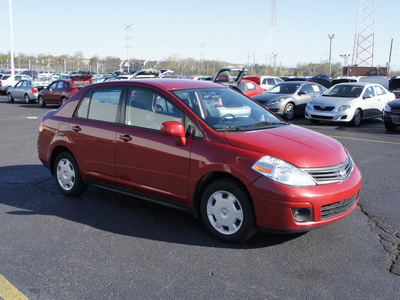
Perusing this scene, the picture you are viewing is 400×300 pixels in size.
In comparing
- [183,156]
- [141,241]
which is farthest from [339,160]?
[141,241]

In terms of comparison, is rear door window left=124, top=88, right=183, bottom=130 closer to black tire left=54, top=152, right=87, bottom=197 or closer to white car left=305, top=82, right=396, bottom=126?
black tire left=54, top=152, right=87, bottom=197

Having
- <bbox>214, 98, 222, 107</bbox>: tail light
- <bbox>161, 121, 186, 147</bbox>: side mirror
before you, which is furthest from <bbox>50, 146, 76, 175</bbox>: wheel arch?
<bbox>214, 98, 222, 107</bbox>: tail light

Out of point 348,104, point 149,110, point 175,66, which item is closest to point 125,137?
point 149,110

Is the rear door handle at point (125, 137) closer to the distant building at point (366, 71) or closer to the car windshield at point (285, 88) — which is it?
the car windshield at point (285, 88)

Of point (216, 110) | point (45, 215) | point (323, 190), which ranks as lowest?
point (45, 215)

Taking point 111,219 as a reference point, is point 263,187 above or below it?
above

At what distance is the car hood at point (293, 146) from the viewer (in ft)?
13.2

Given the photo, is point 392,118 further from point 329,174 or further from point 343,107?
point 329,174

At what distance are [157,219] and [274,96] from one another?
11.9m

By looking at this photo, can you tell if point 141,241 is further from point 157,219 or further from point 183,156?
point 183,156

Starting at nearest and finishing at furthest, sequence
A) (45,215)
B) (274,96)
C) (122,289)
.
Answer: (122,289)
(45,215)
(274,96)

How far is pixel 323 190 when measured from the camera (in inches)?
155

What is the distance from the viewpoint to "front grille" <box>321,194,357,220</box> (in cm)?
399

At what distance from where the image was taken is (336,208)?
410 centimetres
